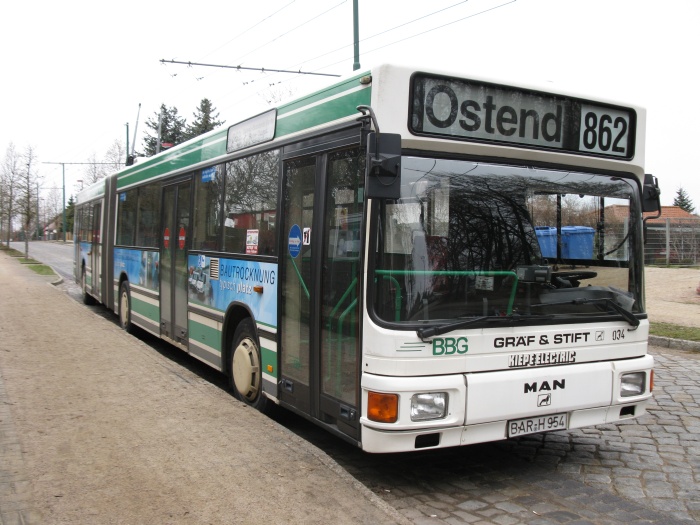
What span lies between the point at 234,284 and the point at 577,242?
3568mm

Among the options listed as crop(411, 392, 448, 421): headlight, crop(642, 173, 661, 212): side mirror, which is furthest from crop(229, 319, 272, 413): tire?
crop(642, 173, 661, 212): side mirror

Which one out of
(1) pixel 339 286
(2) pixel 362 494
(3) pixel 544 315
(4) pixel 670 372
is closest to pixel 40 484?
(2) pixel 362 494

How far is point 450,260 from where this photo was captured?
4586 millimetres

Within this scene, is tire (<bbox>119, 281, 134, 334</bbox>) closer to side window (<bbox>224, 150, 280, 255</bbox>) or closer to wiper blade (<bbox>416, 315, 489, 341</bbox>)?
side window (<bbox>224, 150, 280, 255</bbox>)

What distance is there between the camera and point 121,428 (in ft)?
18.4

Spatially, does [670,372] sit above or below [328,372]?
below

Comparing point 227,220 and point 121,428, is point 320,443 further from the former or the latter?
point 227,220

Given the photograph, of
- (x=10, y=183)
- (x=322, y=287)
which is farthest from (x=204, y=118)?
(x=322, y=287)

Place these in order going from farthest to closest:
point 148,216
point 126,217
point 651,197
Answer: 1. point 126,217
2. point 148,216
3. point 651,197

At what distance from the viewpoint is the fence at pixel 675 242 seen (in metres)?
26.6

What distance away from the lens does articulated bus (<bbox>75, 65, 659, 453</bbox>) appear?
4.47m

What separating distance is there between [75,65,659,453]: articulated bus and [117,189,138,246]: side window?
20.1ft

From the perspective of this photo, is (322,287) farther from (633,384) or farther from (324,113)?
(633,384)

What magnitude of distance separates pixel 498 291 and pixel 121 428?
11.0 ft
